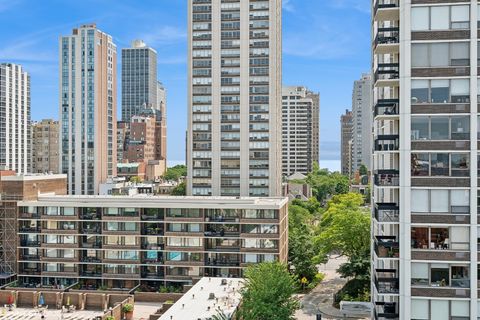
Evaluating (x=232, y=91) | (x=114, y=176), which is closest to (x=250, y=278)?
(x=232, y=91)

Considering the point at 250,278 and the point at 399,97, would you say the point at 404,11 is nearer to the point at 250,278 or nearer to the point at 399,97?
the point at 399,97

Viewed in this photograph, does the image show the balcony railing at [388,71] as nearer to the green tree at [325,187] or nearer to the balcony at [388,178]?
the balcony at [388,178]

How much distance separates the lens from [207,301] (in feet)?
165

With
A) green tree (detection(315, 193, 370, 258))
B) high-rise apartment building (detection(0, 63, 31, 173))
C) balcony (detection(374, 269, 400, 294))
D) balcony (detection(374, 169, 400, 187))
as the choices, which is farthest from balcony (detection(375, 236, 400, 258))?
high-rise apartment building (detection(0, 63, 31, 173))

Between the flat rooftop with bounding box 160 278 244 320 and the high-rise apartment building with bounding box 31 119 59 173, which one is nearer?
the flat rooftop with bounding box 160 278 244 320

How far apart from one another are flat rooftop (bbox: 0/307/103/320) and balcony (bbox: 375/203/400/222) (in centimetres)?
3799

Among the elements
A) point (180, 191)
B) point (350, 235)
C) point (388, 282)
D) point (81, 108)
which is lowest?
point (350, 235)

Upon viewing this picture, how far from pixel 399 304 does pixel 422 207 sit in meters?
5.88

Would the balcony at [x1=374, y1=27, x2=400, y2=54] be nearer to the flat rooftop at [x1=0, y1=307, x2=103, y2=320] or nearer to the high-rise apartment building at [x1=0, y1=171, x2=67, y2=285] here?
the flat rooftop at [x1=0, y1=307, x2=103, y2=320]

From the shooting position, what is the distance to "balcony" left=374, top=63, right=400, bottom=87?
3312 cm

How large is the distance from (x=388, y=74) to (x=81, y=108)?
122985 millimetres

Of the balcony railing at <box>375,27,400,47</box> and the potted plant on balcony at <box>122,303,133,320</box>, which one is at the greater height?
the balcony railing at <box>375,27,400,47</box>

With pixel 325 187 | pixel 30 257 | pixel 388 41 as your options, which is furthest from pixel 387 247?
pixel 325 187

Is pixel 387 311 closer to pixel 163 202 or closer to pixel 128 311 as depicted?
pixel 128 311
